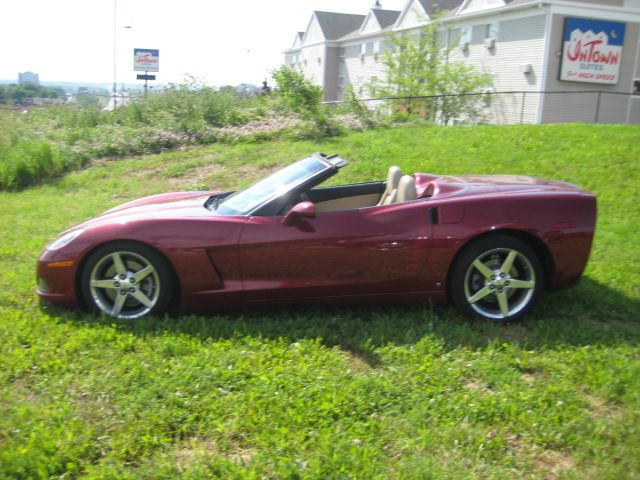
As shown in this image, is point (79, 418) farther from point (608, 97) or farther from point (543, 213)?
point (608, 97)

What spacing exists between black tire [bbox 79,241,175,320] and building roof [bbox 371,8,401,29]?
1222 inches

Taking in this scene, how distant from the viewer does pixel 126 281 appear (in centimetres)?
475

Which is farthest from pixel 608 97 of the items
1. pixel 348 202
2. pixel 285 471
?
pixel 285 471

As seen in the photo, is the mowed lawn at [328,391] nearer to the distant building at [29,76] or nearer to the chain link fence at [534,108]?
the chain link fence at [534,108]

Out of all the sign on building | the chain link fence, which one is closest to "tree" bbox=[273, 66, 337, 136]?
the chain link fence

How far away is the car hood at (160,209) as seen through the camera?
194 inches

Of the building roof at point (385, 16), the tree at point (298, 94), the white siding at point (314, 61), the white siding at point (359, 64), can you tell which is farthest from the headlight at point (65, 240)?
the white siding at point (314, 61)

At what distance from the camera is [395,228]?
15.3 feet

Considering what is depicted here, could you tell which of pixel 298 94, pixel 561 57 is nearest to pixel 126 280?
pixel 298 94

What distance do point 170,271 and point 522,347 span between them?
2.52 metres

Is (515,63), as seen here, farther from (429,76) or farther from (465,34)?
(465,34)

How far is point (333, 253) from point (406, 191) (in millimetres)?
795

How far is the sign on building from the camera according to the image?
20297 millimetres

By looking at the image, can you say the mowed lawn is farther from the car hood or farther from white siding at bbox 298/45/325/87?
white siding at bbox 298/45/325/87
